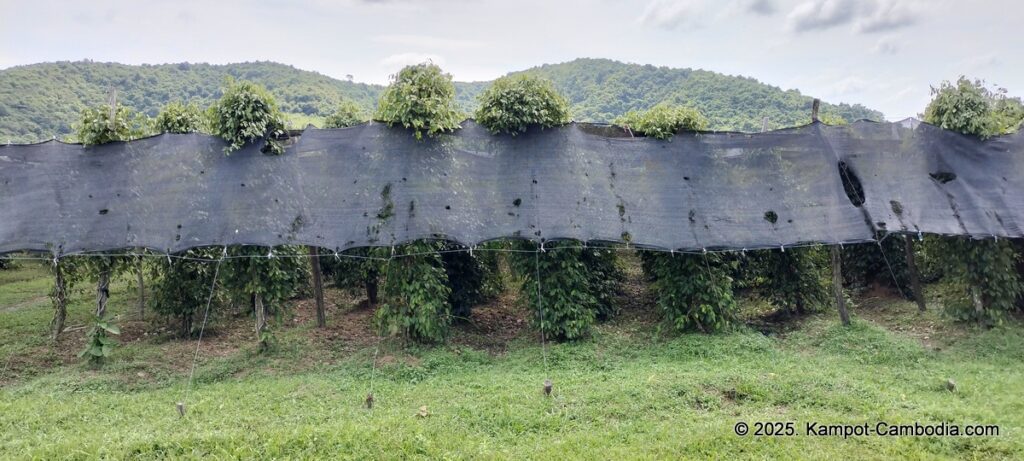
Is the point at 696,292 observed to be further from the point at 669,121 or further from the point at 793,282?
the point at 669,121

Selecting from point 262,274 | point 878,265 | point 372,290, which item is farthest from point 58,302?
point 878,265

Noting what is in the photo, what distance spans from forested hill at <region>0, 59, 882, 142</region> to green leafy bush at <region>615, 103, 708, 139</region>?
13.3m

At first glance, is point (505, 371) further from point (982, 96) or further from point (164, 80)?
point (164, 80)

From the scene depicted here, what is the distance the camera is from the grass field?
13.3ft

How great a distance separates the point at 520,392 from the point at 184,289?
16.1 feet

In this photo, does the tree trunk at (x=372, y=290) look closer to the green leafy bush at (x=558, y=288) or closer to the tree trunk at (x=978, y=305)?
the green leafy bush at (x=558, y=288)

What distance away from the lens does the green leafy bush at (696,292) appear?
6.48 meters

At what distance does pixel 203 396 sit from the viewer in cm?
521

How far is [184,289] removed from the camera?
7195 millimetres

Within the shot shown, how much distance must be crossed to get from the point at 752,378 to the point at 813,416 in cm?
74

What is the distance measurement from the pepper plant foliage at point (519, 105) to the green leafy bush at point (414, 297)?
161 centimetres

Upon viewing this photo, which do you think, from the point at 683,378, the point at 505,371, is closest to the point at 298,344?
the point at 505,371

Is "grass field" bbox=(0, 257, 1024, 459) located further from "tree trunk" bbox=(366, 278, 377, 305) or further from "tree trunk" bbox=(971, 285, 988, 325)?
"tree trunk" bbox=(366, 278, 377, 305)

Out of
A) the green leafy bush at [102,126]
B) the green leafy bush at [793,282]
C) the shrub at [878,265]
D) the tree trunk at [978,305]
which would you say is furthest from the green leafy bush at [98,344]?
the tree trunk at [978,305]
